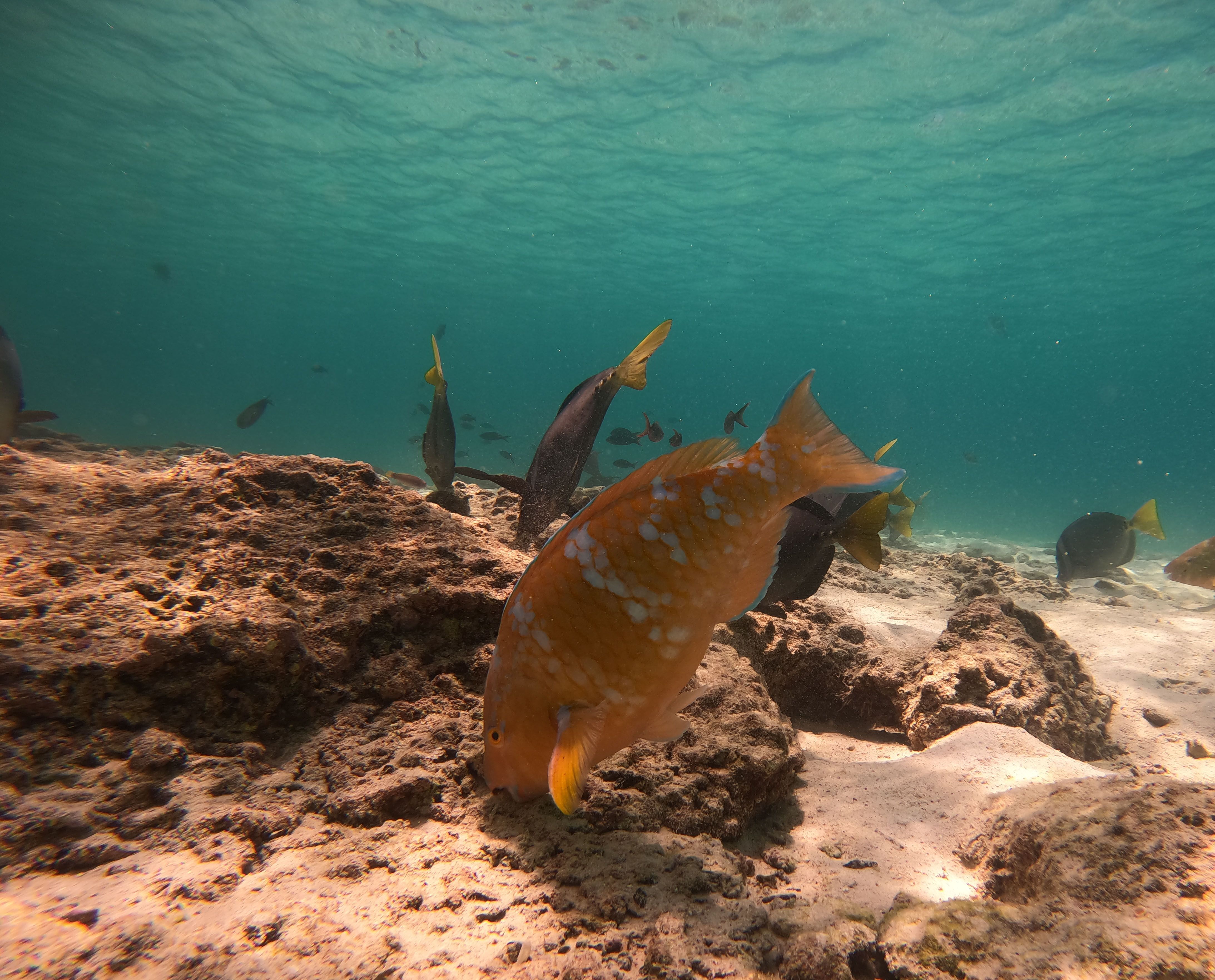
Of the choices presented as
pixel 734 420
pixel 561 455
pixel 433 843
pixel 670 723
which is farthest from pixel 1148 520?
pixel 433 843

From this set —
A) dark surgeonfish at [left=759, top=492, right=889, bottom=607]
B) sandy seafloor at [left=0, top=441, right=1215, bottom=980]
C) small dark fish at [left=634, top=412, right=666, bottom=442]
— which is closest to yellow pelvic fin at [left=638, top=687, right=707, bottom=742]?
sandy seafloor at [left=0, top=441, right=1215, bottom=980]

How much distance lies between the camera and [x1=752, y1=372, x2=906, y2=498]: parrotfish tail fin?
5.79 ft

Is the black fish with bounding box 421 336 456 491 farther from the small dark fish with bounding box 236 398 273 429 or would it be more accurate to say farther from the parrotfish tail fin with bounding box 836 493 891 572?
the small dark fish with bounding box 236 398 273 429

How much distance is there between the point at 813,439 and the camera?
1.82 m

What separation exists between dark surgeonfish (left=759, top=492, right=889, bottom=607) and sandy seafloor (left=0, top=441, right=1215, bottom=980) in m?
0.64

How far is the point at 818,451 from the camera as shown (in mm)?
1805

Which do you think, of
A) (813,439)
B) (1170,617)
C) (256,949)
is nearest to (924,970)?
(813,439)

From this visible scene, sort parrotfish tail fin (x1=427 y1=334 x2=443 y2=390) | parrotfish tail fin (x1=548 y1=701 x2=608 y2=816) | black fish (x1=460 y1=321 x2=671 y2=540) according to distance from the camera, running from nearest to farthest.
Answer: parrotfish tail fin (x1=548 y1=701 x2=608 y2=816)
black fish (x1=460 y1=321 x2=671 y2=540)
parrotfish tail fin (x1=427 y1=334 x2=443 y2=390)

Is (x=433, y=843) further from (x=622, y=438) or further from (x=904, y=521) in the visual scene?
(x=622, y=438)

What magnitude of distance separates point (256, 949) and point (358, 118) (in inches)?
1265

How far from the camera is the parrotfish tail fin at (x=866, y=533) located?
3.02 meters

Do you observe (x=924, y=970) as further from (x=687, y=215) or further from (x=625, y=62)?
(x=687, y=215)

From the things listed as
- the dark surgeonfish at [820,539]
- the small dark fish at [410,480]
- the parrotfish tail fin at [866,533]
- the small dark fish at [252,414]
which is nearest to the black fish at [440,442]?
the dark surgeonfish at [820,539]

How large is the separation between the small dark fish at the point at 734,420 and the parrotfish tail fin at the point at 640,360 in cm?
543
